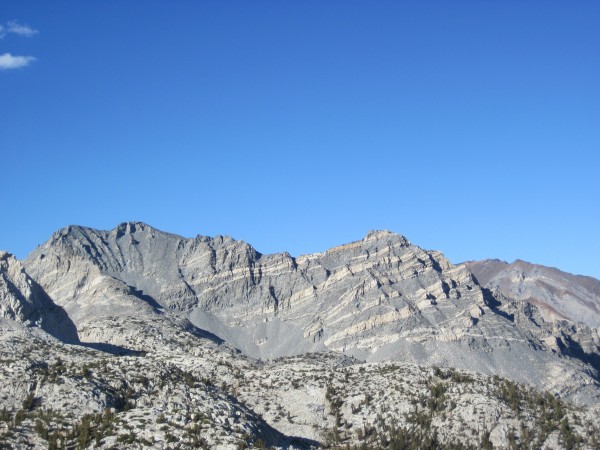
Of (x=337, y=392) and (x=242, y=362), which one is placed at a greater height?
(x=242, y=362)

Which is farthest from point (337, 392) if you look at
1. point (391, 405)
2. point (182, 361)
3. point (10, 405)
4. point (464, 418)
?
point (10, 405)

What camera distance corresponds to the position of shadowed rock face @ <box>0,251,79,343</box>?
13512 centimetres

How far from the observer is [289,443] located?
310 feet

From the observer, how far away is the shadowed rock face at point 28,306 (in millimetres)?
135125

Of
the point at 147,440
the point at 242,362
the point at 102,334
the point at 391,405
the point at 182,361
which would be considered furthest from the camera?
the point at 102,334

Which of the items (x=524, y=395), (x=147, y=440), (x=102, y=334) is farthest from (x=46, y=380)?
(x=102, y=334)

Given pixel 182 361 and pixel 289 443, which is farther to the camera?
pixel 182 361

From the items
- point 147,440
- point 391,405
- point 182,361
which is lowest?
point 147,440

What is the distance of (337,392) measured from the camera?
11744 cm

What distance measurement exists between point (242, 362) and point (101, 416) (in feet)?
242

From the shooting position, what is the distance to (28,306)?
13800 cm

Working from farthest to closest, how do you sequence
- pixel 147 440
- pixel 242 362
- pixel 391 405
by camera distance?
pixel 242 362 → pixel 391 405 → pixel 147 440

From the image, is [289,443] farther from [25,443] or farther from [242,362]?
[242,362]

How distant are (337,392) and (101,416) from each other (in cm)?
4225
